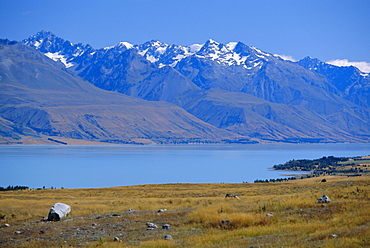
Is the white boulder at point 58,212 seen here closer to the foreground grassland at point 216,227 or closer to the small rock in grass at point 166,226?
the foreground grassland at point 216,227

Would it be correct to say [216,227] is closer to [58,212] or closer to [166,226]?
[166,226]

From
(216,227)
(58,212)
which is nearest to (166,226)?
(216,227)

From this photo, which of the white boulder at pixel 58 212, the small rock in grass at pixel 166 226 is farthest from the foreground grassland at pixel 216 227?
the white boulder at pixel 58 212

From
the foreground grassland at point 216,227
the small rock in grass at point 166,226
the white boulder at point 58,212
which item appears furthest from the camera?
the white boulder at point 58,212

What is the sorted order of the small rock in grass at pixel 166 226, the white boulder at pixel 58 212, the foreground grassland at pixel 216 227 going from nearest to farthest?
the foreground grassland at pixel 216 227
the small rock in grass at pixel 166 226
the white boulder at pixel 58 212

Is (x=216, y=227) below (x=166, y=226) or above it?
below

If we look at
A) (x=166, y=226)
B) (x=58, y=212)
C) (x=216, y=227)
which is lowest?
(x=216, y=227)

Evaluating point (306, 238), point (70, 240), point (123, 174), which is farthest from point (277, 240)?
point (123, 174)

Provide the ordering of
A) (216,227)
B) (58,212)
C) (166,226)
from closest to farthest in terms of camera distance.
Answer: (216,227) → (166,226) → (58,212)

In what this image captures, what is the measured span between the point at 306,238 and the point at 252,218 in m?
3.97

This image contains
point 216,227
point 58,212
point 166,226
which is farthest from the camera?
point 58,212

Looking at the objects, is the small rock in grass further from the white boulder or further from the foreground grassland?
the white boulder

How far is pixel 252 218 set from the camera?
63.8ft

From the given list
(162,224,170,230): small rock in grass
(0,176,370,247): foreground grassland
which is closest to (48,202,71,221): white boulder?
(0,176,370,247): foreground grassland
